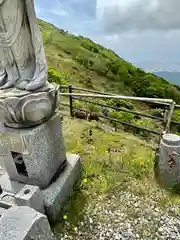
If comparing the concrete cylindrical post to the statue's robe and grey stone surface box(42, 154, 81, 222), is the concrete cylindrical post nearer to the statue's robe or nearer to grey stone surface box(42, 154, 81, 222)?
grey stone surface box(42, 154, 81, 222)

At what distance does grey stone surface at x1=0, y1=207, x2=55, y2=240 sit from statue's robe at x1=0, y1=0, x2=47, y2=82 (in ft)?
5.76

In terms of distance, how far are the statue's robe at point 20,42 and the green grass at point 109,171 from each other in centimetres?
207

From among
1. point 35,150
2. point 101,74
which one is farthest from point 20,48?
point 101,74

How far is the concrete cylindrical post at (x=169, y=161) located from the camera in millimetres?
4242

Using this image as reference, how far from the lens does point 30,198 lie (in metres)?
3.55

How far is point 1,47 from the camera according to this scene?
358cm

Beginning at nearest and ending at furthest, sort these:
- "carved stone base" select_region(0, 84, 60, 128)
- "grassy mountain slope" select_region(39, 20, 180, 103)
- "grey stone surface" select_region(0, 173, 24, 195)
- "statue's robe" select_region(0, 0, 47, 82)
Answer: "statue's robe" select_region(0, 0, 47, 82)
"carved stone base" select_region(0, 84, 60, 128)
"grey stone surface" select_region(0, 173, 24, 195)
"grassy mountain slope" select_region(39, 20, 180, 103)

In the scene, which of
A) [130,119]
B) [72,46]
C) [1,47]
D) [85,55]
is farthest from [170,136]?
[72,46]

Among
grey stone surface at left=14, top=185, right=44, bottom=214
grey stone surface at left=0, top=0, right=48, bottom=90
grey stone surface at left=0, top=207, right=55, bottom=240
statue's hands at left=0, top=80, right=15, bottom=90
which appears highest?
grey stone surface at left=0, top=0, right=48, bottom=90

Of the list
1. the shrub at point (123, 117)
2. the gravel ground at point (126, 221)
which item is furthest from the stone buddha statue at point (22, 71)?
the shrub at point (123, 117)

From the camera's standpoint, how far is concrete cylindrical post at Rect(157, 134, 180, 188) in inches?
167

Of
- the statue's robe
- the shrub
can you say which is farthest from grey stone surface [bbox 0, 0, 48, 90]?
the shrub

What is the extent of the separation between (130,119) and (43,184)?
4.15 metres

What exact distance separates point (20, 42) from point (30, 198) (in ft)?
6.64
